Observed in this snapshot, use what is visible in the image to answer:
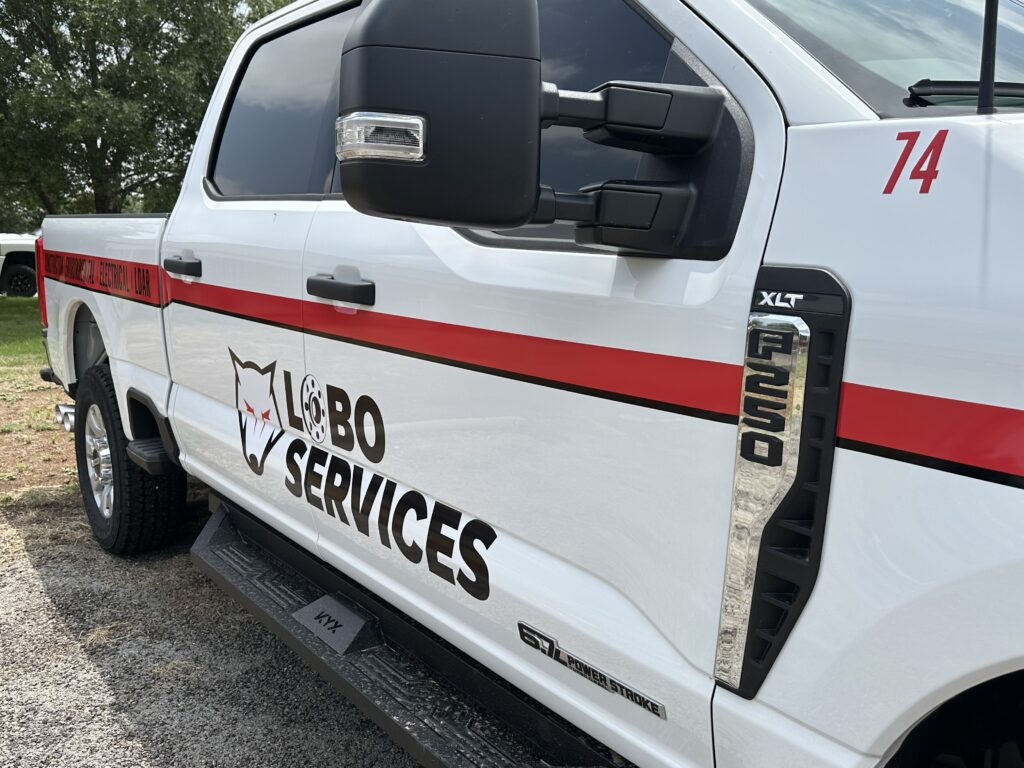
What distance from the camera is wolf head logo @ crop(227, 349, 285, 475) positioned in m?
2.59

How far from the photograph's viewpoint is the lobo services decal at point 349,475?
74.2 inches

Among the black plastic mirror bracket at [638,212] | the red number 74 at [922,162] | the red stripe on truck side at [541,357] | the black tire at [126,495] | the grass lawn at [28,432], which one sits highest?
the red number 74 at [922,162]

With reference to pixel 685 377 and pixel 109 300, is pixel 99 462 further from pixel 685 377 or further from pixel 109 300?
pixel 685 377

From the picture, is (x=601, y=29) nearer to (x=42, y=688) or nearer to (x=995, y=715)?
(x=995, y=715)

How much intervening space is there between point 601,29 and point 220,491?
2052mm

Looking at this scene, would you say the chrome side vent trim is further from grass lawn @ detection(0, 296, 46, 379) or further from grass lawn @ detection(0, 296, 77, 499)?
grass lawn @ detection(0, 296, 46, 379)

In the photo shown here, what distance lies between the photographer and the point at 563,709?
1.67 metres

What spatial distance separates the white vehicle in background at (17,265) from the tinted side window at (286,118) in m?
14.6

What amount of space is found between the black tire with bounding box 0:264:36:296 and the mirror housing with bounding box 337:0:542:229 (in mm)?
16945

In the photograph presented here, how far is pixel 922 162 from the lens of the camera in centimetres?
110

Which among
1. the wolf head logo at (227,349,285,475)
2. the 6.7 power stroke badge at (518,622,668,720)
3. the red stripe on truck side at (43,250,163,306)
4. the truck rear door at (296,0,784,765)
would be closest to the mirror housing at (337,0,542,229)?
the truck rear door at (296,0,784,765)

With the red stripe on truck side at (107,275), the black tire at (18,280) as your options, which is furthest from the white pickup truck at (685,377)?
the black tire at (18,280)

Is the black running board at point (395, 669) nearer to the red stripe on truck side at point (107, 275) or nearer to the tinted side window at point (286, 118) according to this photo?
the red stripe on truck side at point (107, 275)

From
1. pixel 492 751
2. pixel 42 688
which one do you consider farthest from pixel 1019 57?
pixel 42 688
